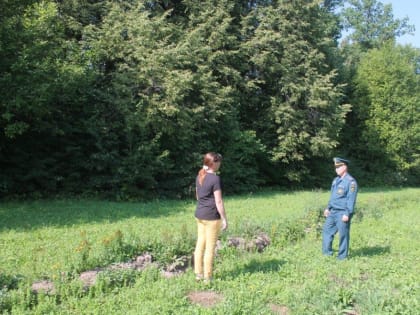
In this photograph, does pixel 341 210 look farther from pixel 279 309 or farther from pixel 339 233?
pixel 279 309

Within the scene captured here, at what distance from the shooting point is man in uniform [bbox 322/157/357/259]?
330 inches

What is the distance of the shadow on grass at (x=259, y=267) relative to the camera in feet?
24.4

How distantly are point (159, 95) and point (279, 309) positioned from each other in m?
13.2

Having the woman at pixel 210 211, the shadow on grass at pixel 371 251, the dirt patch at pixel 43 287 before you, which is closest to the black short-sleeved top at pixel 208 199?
the woman at pixel 210 211

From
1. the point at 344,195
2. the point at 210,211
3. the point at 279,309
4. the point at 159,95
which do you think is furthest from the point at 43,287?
the point at 159,95

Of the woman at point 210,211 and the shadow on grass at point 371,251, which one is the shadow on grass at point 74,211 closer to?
the woman at point 210,211

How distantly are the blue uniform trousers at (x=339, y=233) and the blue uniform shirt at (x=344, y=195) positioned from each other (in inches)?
5.1

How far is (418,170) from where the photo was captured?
33.3m

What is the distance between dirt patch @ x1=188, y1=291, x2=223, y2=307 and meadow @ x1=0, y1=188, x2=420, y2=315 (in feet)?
0.10

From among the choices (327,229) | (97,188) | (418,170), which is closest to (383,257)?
(327,229)

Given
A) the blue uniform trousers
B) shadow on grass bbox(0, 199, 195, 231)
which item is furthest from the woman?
shadow on grass bbox(0, 199, 195, 231)

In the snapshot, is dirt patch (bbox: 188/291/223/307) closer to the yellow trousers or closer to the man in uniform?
the yellow trousers

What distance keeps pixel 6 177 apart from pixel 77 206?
12.8ft

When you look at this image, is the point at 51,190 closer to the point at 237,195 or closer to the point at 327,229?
the point at 237,195
